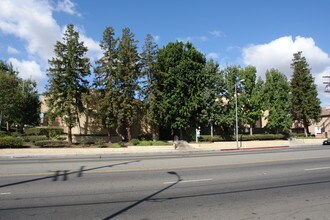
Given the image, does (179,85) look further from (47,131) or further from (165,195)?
(165,195)

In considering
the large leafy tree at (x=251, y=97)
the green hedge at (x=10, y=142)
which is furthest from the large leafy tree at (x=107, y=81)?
the large leafy tree at (x=251, y=97)

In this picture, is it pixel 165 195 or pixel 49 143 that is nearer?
pixel 165 195

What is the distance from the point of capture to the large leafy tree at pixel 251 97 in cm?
4691

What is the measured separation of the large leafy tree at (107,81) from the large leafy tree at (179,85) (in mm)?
5892

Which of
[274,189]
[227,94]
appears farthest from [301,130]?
[274,189]

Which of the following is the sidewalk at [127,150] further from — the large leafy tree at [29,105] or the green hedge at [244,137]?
the large leafy tree at [29,105]

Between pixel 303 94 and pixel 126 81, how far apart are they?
3212 centimetres

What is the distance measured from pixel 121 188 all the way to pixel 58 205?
8.18 feet

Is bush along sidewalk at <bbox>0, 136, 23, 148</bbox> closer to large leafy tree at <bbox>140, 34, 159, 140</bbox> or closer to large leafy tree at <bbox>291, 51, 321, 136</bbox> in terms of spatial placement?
large leafy tree at <bbox>140, 34, 159, 140</bbox>

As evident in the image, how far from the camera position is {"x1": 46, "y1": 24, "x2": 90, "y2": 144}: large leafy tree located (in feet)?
120

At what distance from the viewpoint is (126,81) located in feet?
128

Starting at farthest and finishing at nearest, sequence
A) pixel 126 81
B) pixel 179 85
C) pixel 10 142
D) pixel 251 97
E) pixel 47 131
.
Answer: pixel 251 97
pixel 47 131
pixel 179 85
pixel 126 81
pixel 10 142

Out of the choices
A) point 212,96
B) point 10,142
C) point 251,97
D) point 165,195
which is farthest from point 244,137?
point 165,195

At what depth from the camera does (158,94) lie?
1610 inches
